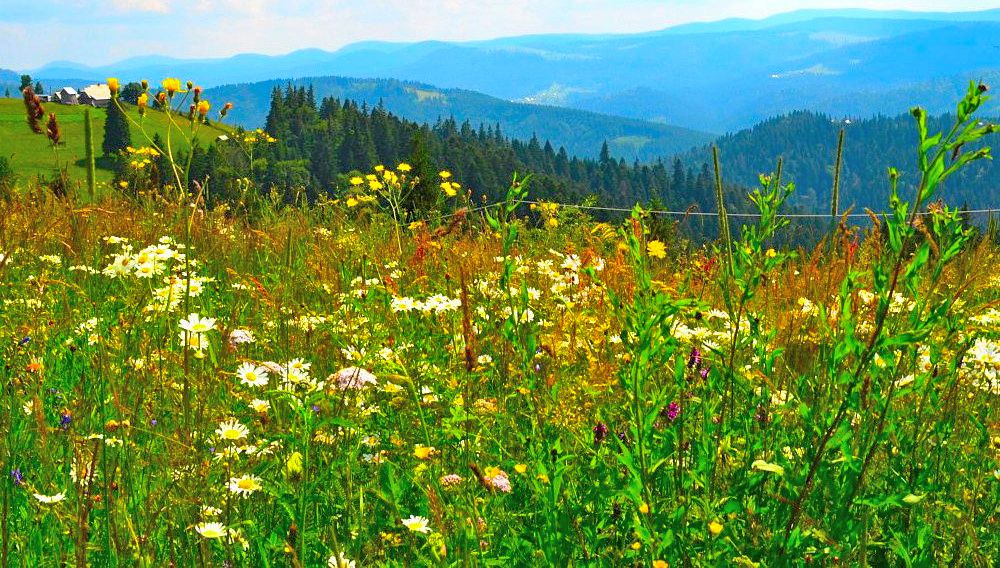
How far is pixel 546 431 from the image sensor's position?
2.68m

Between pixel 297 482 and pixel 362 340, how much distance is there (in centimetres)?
87

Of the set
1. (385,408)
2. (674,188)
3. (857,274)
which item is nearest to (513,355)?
(385,408)

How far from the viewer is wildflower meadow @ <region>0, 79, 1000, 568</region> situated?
1.78 metres

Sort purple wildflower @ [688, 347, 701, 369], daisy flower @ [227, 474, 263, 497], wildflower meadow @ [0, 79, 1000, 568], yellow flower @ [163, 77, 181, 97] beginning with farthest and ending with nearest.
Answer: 1. yellow flower @ [163, 77, 181, 97]
2. purple wildflower @ [688, 347, 701, 369]
3. daisy flower @ [227, 474, 263, 497]
4. wildflower meadow @ [0, 79, 1000, 568]

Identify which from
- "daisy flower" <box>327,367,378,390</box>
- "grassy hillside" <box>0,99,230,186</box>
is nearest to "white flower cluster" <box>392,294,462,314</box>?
"daisy flower" <box>327,367,378,390</box>

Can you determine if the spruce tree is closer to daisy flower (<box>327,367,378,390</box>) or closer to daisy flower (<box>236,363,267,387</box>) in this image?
daisy flower (<box>236,363,267,387</box>)

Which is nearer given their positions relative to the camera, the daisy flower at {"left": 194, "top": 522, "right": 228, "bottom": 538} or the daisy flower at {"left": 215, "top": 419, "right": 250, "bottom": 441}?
the daisy flower at {"left": 194, "top": 522, "right": 228, "bottom": 538}

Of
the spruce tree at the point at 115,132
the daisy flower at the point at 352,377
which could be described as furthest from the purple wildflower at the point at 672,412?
the spruce tree at the point at 115,132

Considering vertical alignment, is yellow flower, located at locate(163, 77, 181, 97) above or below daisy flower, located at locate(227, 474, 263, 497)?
above

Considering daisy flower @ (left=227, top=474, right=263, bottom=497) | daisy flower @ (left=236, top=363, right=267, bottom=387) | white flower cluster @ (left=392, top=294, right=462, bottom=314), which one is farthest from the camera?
white flower cluster @ (left=392, top=294, right=462, bottom=314)

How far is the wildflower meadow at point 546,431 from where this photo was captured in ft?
5.84

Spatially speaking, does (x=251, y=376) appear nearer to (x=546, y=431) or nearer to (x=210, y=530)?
(x=210, y=530)

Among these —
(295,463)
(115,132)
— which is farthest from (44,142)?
(295,463)

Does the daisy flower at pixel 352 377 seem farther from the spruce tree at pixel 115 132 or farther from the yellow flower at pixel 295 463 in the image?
the spruce tree at pixel 115 132
